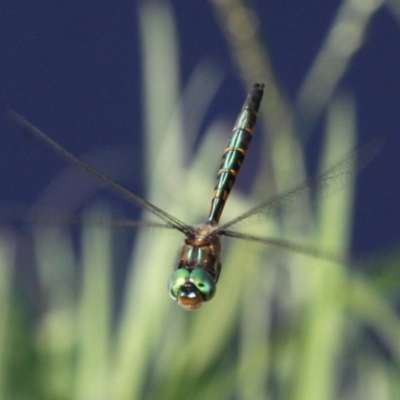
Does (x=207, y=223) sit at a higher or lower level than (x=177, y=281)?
higher

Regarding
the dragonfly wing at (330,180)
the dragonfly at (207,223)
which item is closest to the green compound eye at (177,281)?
the dragonfly at (207,223)

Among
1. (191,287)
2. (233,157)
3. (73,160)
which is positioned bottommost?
(191,287)

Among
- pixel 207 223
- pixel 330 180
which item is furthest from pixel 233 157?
pixel 330 180

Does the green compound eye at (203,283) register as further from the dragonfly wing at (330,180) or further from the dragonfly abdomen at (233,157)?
the dragonfly abdomen at (233,157)

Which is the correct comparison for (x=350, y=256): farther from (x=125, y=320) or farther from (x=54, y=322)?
(x=54, y=322)

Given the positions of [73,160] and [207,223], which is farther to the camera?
[207,223]

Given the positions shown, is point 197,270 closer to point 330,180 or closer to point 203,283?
point 203,283

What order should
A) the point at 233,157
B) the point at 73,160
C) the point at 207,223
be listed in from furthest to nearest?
the point at 233,157
the point at 207,223
the point at 73,160

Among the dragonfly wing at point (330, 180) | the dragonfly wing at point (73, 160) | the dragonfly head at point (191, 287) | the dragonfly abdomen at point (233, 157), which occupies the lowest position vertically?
the dragonfly head at point (191, 287)
